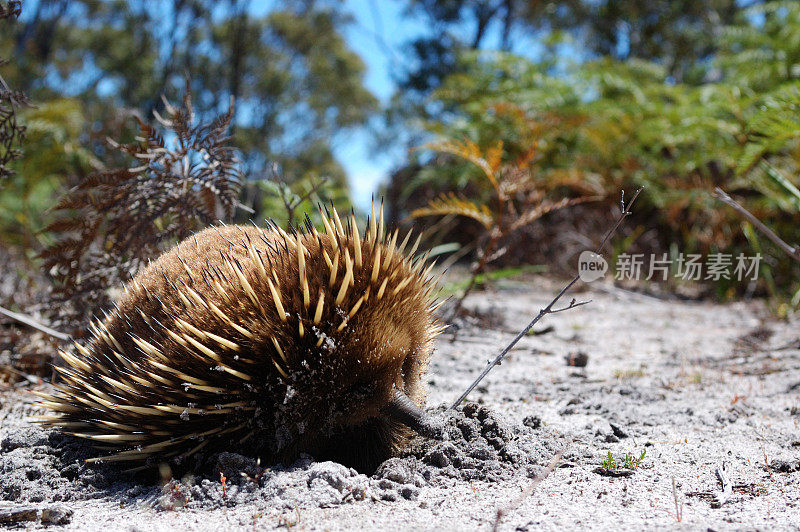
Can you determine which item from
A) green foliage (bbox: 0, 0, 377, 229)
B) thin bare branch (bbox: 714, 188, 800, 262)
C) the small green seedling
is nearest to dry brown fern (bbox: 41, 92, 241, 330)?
the small green seedling

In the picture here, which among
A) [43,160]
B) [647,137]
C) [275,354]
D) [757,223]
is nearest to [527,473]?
[275,354]

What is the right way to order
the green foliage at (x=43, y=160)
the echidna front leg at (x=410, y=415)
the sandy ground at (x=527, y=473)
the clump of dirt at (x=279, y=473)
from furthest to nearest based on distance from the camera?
the green foliage at (x=43, y=160) → the echidna front leg at (x=410, y=415) → the clump of dirt at (x=279, y=473) → the sandy ground at (x=527, y=473)

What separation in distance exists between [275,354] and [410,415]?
1.64ft

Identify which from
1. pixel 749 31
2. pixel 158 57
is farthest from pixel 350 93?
pixel 749 31

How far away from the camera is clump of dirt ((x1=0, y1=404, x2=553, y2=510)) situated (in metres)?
1.99

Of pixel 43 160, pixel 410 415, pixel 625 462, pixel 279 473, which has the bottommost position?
pixel 279 473

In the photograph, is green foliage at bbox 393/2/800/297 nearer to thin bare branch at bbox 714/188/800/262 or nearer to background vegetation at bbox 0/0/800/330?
background vegetation at bbox 0/0/800/330

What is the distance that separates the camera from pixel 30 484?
2152 millimetres

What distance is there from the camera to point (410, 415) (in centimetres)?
213

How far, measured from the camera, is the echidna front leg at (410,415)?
6.98 ft

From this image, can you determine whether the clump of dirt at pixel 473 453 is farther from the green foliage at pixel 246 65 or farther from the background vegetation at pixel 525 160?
the green foliage at pixel 246 65

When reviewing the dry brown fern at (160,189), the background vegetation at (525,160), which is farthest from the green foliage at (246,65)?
the dry brown fern at (160,189)

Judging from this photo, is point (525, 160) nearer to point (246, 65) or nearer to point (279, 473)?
point (279, 473)

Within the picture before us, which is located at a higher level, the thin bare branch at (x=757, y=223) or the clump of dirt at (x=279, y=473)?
the thin bare branch at (x=757, y=223)
